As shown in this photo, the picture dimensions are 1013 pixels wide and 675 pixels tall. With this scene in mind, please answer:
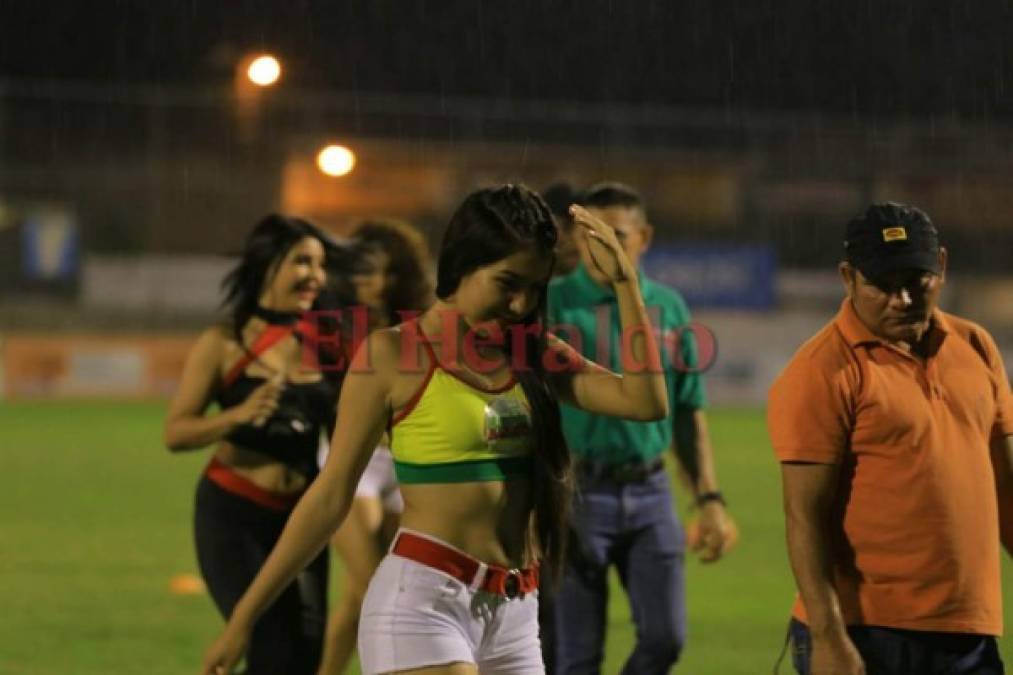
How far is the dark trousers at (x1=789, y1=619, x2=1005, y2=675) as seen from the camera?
4.41 metres

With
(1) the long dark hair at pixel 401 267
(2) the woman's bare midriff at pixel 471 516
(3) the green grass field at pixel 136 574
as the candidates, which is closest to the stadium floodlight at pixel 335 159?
(3) the green grass field at pixel 136 574

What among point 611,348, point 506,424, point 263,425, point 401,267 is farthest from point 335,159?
point 506,424

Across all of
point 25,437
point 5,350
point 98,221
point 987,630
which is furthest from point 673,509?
point 98,221

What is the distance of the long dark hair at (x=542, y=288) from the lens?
4.09 meters

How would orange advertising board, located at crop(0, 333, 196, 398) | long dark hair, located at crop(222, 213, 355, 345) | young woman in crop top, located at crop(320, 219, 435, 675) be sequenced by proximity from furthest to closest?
orange advertising board, located at crop(0, 333, 196, 398), young woman in crop top, located at crop(320, 219, 435, 675), long dark hair, located at crop(222, 213, 355, 345)

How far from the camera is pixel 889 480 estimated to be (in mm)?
4395

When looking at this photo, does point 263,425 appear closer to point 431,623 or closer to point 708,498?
point 708,498

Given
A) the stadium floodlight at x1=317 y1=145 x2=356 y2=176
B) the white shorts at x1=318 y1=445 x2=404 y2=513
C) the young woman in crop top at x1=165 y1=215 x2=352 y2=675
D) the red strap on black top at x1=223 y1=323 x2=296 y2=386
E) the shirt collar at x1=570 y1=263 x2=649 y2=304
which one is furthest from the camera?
the stadium floodlight at x1=317 y1=145 x2=356 y2=176

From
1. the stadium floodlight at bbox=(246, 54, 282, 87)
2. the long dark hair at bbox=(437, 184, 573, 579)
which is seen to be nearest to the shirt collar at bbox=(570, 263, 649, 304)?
the long dark hair at bbox=(437, 184, 573, 579)

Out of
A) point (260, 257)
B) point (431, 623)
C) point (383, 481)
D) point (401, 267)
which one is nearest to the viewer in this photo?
point (431, 623)

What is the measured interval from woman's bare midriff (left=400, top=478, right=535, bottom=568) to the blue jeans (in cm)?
237

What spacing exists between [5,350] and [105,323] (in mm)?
1864

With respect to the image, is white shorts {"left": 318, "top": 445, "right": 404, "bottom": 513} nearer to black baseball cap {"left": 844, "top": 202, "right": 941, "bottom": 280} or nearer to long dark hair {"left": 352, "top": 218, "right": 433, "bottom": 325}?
long dark hair {"left": 352, "top": 218, "right": 433, "bottom": 325}

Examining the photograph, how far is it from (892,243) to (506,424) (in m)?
1.12
